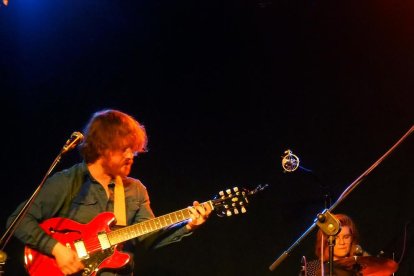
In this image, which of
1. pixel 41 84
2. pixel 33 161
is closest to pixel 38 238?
pixel 33 161

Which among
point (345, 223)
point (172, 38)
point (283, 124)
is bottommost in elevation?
point (345, 223)

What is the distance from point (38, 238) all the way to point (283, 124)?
2.56 metres

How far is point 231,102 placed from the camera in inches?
209

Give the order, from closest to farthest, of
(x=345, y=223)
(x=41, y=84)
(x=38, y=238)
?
(x=38, y=238), (x=345, y=223), (x=41, y=84)

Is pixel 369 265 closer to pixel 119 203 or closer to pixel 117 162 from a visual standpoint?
pixel 119 203

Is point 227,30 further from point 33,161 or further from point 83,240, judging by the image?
point 83,240

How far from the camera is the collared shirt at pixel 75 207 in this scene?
3689 mm

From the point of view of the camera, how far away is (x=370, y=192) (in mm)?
5090

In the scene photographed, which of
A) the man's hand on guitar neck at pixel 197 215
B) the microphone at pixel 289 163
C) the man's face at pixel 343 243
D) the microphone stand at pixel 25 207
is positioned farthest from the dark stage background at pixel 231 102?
the microphone stand at pixel 25 207

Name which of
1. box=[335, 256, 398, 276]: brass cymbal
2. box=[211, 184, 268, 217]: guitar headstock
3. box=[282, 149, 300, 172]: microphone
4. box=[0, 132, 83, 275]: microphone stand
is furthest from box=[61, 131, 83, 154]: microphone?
box=[335, 256, 398, 276]: brass cymbal

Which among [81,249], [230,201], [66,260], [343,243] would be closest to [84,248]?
[81,249]

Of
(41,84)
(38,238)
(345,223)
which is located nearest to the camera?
(38,238)

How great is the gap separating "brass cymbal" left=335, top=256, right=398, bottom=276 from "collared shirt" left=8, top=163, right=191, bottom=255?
138 cm

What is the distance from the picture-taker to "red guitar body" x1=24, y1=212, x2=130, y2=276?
364cm
